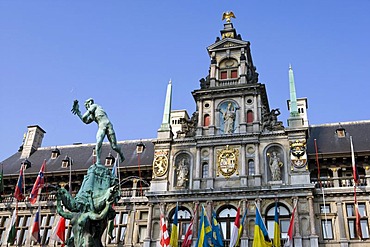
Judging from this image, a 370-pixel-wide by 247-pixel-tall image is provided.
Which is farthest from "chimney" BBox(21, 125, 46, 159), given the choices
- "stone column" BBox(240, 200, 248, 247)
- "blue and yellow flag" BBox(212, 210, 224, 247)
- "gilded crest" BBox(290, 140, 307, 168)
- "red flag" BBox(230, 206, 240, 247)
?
"gilded crest" BBox(290, 140, 307, 168)

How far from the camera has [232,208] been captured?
32594mm

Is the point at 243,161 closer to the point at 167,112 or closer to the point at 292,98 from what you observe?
the point at 292,98

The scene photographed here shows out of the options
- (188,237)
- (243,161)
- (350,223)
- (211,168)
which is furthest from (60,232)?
(350,223)

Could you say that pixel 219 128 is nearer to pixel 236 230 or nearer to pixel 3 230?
pixel 236 230

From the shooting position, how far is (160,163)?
35.5 meters

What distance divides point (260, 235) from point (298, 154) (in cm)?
732

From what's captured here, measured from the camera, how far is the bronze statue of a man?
2017 centimetres

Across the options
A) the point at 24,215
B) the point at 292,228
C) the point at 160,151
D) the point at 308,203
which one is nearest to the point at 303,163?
the point at 308,203

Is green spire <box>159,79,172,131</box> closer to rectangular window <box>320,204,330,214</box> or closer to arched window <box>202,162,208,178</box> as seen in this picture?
arched window <box>202,162,208,178</box>

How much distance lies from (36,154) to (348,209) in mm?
31307

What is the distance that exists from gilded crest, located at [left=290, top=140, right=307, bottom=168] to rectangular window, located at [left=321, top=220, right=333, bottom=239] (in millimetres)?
4288

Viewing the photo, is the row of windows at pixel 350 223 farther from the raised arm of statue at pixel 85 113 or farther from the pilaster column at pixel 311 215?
the raised arm of statue at pixel 85 113

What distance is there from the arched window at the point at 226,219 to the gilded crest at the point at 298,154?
18.9 ft

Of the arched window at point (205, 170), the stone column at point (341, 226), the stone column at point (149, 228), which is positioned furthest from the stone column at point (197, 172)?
the stone column at point (341, 226)
